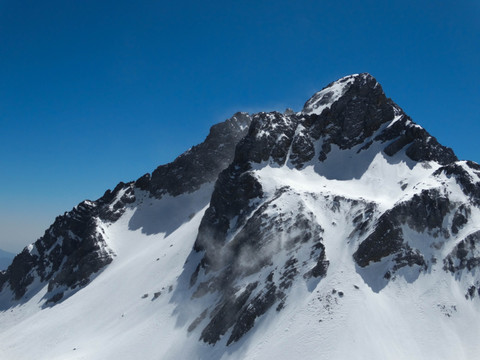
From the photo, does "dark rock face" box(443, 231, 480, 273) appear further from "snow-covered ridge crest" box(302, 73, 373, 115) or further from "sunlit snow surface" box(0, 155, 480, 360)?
"snow-covered ridge crest" box(302, 73, 373, 115)

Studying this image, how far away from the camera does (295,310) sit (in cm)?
4891

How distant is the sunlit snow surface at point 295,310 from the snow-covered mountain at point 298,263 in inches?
8.5

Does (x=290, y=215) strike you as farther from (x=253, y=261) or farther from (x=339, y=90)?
(x=339, y=90)

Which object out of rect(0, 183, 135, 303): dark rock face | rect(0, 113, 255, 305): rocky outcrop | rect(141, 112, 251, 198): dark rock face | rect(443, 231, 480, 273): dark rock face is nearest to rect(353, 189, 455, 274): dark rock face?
rect(443, 231, 480, 273): dark rock face

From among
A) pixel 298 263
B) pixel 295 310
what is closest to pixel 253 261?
pixel 298 263

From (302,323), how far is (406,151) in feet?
145

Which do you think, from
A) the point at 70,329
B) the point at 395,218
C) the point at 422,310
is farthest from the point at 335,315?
the point at 70,329

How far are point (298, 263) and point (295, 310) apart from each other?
8.07 meters

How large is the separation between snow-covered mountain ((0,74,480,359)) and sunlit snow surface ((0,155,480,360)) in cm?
22

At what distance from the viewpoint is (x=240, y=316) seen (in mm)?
52062

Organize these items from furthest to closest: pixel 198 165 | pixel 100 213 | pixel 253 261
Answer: pixel 198 165 → pixel 100 213 → pixel 253 261

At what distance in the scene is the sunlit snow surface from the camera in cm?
4491

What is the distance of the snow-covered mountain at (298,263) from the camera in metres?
47.5

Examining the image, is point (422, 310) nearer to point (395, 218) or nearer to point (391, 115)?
point (395, 218)
